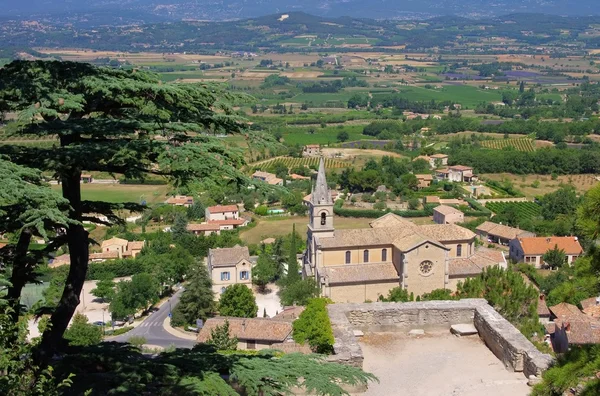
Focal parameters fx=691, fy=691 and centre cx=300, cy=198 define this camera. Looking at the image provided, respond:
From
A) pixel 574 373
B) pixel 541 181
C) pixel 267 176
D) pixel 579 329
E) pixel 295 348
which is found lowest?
pixel 541 181

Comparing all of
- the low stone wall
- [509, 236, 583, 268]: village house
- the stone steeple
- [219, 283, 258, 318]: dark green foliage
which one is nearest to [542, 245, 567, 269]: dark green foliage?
[509, 236, 583, 268]: village house

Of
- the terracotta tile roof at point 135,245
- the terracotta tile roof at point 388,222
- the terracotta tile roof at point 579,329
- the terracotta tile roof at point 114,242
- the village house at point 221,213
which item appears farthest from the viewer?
the village house at point 221,213

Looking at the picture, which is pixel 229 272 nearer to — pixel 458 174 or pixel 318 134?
pixel 458 174

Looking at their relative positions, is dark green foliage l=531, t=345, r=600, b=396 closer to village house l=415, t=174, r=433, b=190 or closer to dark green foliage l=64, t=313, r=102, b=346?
dark green foliage l=64, t=313, r=102, b=346

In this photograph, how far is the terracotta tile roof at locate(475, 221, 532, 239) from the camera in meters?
44.6

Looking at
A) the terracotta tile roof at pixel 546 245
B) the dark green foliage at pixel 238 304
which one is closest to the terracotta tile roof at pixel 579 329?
the dark green foliage at pixel 238 304

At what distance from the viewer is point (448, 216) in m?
48.3

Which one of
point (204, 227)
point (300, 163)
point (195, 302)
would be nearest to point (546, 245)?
point (195, 302)

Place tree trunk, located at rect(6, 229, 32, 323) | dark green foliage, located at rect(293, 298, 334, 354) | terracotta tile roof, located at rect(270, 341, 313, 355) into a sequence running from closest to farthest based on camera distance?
tree trunk, located at rect(6, 229, 32, 323) → dark green foliage, located at rect(293, 298, 334, 354) → terracotta tile roof, located at rect(270, 341, 313, 355)

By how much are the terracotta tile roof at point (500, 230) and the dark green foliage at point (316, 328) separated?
34.2m

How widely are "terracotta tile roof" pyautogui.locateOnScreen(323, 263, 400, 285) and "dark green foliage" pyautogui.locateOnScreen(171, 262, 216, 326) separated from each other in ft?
16.8

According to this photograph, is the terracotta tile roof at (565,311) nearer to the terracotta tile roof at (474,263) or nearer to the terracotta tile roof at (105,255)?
the terracotta tile roof at (474,263)

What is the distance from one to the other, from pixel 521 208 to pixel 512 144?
31274 mm

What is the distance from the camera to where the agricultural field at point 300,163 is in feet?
237
